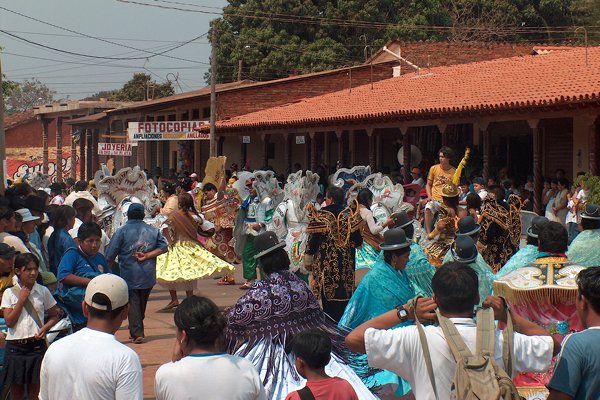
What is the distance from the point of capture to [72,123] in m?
52.3

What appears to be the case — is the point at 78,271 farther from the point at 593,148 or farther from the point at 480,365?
the point at 593,148

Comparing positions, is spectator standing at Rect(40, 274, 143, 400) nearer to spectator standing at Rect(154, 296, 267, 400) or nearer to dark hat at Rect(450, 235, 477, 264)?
spectator standing at Rect(154, 296, 267, 400)

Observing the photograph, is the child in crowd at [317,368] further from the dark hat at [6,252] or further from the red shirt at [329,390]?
the dark hat at [6,252]

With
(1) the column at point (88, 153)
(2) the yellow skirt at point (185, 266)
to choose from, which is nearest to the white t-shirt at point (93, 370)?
(2) the yellow skirt at point (185, 266)

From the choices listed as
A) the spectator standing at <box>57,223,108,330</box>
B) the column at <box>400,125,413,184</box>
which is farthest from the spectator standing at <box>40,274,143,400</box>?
the column at <box>400,125,413,184</box>

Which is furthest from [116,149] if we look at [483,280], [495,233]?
[483,280]

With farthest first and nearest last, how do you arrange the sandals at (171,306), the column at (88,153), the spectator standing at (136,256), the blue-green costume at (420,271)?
1. the column at (88,153)
2. the sandals at (171,306)
3. the spectator standing at (136,256)
4. the blue-green costume at (420,271)

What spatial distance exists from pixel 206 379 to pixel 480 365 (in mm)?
1117

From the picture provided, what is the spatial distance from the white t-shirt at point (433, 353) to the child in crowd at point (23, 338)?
11.4 feet

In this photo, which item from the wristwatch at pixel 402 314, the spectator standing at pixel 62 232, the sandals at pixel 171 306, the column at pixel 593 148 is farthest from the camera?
the column at pixel 593 148

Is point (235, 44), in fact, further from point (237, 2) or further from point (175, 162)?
point (175, 162)

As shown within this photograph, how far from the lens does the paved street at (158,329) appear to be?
32.7ft

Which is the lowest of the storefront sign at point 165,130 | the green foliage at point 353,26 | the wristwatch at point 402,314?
the wristwatch at point 402,314

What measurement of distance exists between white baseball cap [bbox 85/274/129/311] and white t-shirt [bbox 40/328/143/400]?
13 centimetres
